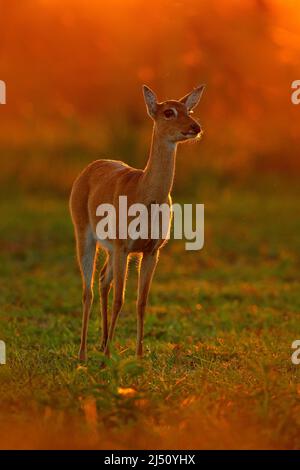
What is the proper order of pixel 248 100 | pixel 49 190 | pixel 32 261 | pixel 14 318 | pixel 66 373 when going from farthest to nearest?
pixel 248 100 → pixel 49 190 → pixel 32 261 → pixel 14 318 → pixel 66 373

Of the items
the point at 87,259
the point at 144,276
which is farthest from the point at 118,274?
the point at 87,259

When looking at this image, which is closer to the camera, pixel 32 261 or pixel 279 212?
pixel 32 261

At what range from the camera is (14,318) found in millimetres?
9258

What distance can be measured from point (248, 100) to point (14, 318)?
38.6ft

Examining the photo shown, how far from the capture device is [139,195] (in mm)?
7008

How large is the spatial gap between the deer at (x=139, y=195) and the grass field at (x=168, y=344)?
0.46m

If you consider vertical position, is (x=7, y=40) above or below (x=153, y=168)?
above

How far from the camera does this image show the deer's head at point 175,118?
6.79 metres

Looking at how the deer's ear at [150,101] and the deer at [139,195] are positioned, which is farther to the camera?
the deer's ear at [150,101]

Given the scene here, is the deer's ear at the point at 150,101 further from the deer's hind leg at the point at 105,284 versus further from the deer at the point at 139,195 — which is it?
the deer's hind leg at the point at 105,284

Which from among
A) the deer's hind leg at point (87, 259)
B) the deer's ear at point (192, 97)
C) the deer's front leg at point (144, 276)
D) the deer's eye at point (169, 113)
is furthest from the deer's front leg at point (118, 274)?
the deer's ear at point (192, 97)
